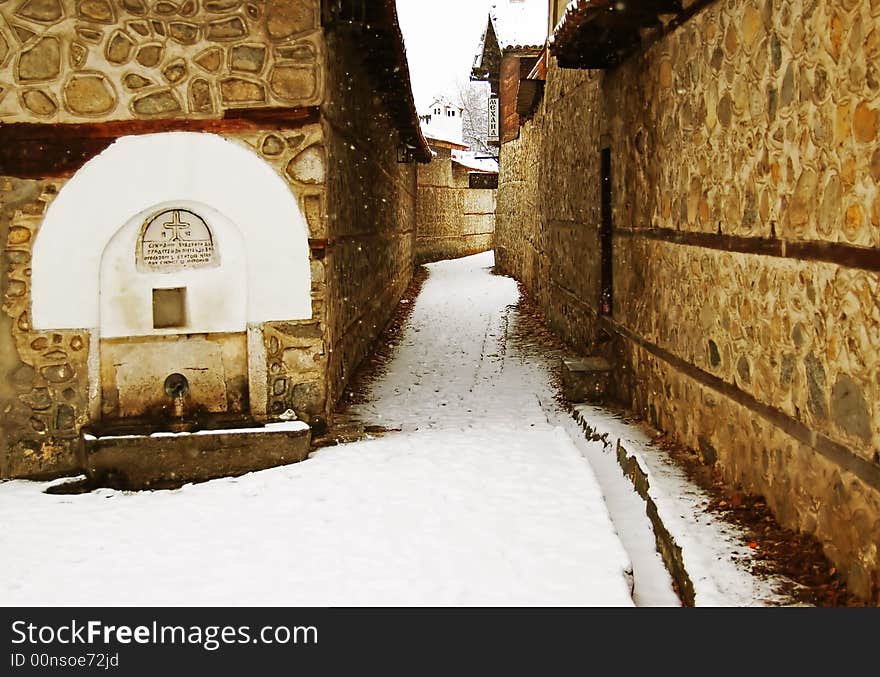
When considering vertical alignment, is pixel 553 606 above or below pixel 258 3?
below

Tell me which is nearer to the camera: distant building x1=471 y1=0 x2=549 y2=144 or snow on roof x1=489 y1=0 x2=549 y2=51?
distant building x1=471 y1=0 x2=549 y2=144

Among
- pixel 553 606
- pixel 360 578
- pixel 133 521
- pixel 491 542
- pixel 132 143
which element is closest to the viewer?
pixel 553 606

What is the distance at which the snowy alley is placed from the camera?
13.0 feet

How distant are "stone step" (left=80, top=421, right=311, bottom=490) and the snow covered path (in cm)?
23

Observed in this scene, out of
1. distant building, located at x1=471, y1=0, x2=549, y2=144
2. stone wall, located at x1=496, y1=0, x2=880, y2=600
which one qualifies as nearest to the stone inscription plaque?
stone wall, located at x1=496, y1=0, x2=880, y2=600

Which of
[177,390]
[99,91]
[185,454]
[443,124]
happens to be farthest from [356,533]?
[443,124]

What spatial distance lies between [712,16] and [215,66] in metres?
3.54

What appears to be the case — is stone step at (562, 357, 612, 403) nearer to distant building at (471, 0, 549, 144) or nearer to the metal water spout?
the metal water spout

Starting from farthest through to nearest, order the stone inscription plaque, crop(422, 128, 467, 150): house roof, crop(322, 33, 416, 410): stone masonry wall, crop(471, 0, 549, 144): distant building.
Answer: crop(422, 128, 467, 150): house roof → crop(471, 0, 549, 144): distant building → crop(322, 33, 416, 410): stone masonry wall → the stone inscription plaque

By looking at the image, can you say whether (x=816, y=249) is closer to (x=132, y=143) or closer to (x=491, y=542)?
(x=491, y=542)

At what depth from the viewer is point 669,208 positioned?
20.1 feet

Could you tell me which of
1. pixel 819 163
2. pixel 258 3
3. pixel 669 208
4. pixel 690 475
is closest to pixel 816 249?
pixel 819 163

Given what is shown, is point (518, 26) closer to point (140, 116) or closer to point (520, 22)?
point (520, 22)

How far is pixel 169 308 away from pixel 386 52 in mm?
4488
